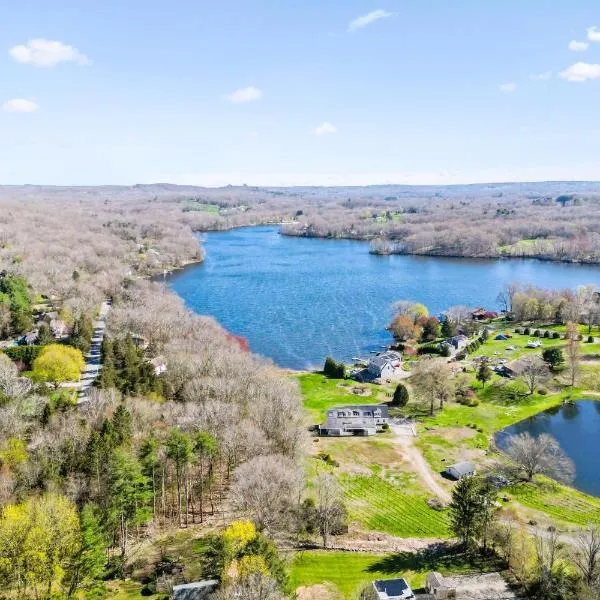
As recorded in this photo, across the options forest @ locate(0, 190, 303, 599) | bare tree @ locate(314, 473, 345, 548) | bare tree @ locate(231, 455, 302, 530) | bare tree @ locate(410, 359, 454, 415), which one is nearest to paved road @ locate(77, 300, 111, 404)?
forest @ locate(0, 190, 303, 599)

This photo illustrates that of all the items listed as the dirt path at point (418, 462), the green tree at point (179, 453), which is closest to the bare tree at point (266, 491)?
the green tree at point (179, 453)

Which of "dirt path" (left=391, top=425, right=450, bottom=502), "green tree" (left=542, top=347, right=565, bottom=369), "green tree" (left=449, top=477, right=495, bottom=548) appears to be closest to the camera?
Result: "green tree" (left=449, top=477, right=495, bottom=548)

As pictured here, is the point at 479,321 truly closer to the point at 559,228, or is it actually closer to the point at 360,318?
the point at 360,318

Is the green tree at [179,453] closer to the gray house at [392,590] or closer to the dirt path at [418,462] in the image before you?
the gray house at [392,590]

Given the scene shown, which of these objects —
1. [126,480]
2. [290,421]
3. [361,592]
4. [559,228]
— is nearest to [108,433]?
[126,480]

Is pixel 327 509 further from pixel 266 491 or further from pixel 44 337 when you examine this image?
pixel 44 337

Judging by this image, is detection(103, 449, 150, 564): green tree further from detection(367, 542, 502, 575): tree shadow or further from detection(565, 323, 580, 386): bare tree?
detection(565, 323, 580, 386): bare tree

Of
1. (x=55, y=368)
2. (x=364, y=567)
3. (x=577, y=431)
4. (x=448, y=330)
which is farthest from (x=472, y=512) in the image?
(x=448, y=330)
